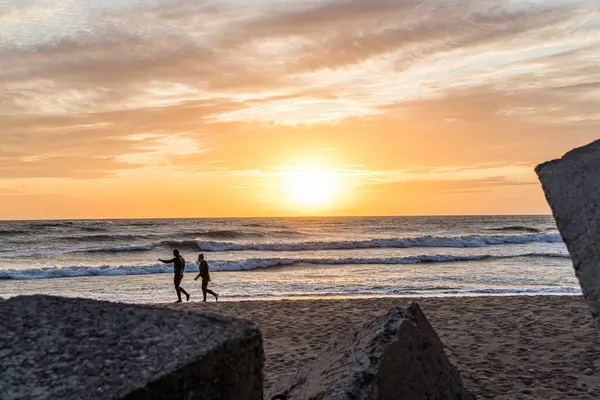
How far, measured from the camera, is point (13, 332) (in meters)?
1.70

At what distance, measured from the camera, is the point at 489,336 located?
902 centimetres

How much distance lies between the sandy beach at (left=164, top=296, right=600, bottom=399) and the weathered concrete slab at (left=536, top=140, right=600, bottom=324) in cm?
196

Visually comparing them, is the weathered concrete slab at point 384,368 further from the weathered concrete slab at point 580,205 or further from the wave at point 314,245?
the wave at point 314,245

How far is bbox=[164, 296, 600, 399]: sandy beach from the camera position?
6.49m

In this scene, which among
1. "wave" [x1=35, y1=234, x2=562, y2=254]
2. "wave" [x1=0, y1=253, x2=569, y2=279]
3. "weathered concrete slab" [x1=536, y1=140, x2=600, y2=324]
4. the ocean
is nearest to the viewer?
"weathered concrete slab" [x1=536, y1=140, x2=600, y2=324]

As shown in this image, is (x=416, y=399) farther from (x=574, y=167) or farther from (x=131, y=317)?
(x=131, y=317)

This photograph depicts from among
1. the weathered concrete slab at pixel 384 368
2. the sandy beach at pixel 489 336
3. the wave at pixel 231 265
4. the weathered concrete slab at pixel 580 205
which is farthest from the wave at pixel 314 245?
the weathered concrete slab at pixel 580 205

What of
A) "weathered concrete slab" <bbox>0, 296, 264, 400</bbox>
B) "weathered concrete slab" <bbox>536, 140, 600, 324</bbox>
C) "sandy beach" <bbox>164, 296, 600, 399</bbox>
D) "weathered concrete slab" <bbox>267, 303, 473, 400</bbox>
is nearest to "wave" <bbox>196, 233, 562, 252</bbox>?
"sandy beach" <bbox>164, 296, 600, 399</bbox>

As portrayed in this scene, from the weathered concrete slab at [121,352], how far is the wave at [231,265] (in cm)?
2467

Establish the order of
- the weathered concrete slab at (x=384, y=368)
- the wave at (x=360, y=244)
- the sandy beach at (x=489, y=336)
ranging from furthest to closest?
the wave at (x=360, y=244)
the sandy beach at (x=489, y=336)
the weathered concrete slab at (x=384, y=368)

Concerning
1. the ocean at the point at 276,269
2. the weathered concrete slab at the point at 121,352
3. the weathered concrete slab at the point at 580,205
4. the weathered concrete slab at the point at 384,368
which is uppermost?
the weathered concrete slab at the point at 580,205

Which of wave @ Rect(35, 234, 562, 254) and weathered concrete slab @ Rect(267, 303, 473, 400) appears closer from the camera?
weathered concrete slab @ Rect(267, 303, 473, 400)

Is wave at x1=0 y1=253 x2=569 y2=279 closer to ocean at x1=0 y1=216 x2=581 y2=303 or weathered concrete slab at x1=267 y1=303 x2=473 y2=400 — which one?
ocean at x1=0 y1=216 x2=581 y2=303

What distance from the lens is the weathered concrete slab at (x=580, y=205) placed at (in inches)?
105
